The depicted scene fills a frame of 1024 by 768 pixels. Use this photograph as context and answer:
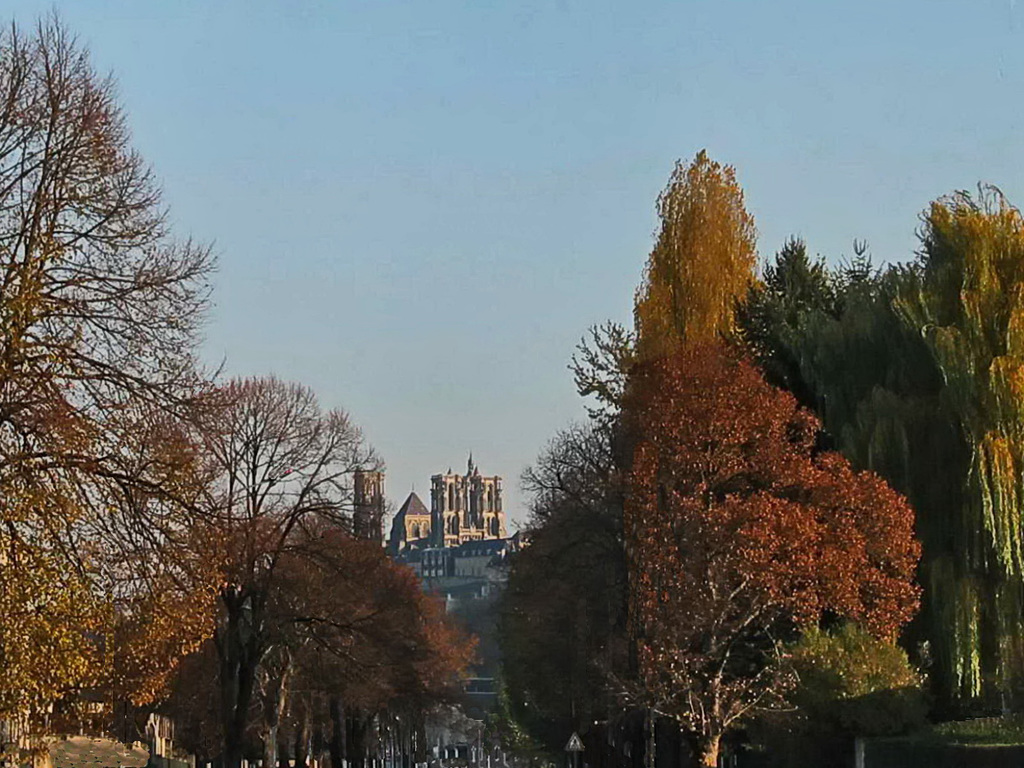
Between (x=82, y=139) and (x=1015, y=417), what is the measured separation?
22408 millimetres

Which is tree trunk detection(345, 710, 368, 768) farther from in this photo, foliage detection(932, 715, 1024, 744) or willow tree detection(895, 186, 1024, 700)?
foliage detection(932, 715, 1024, 744)

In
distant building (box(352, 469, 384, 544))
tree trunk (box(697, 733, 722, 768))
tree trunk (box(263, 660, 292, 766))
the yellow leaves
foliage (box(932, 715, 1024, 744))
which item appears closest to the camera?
the yellow leaves

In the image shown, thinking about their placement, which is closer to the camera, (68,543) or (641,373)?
(68,543)

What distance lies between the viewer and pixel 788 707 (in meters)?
41.8

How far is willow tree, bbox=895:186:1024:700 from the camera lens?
38969 millimetres

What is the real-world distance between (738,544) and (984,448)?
5.94m

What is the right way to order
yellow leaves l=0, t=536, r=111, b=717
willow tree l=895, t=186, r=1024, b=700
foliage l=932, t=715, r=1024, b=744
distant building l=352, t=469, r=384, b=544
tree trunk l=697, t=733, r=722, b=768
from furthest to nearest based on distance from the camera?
1. distant building l=352, t=469, r=384, b=544
2. tree trunk l=697, t=733, r=722, b=768
3. willow tree l=895, t=186, r=1024, b=700
4. foliage l=932, t=715, r=1024, b=744
5. yellow leaves l=0, t=536, r=111, b=717

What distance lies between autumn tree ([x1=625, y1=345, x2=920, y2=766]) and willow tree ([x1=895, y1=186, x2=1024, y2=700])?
55.6 inches

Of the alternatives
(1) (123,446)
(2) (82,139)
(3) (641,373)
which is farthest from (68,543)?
(3) (641,373)

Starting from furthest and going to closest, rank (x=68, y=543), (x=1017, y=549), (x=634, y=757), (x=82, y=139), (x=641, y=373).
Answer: (x=634, y=757)
(x=641, y=373)
(x=1017, y=549)
(x=82, y=139)
(x=68, y=543)

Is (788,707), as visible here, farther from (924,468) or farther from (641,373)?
(641,373)

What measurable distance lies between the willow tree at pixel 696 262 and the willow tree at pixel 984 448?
16639mm

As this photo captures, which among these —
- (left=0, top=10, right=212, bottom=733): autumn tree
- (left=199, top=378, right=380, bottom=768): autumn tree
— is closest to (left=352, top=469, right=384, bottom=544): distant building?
(left=199, top=378, right=380, bottom=768): autumn tree

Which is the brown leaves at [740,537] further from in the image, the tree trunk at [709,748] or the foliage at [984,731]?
the foliage at [984,731]
